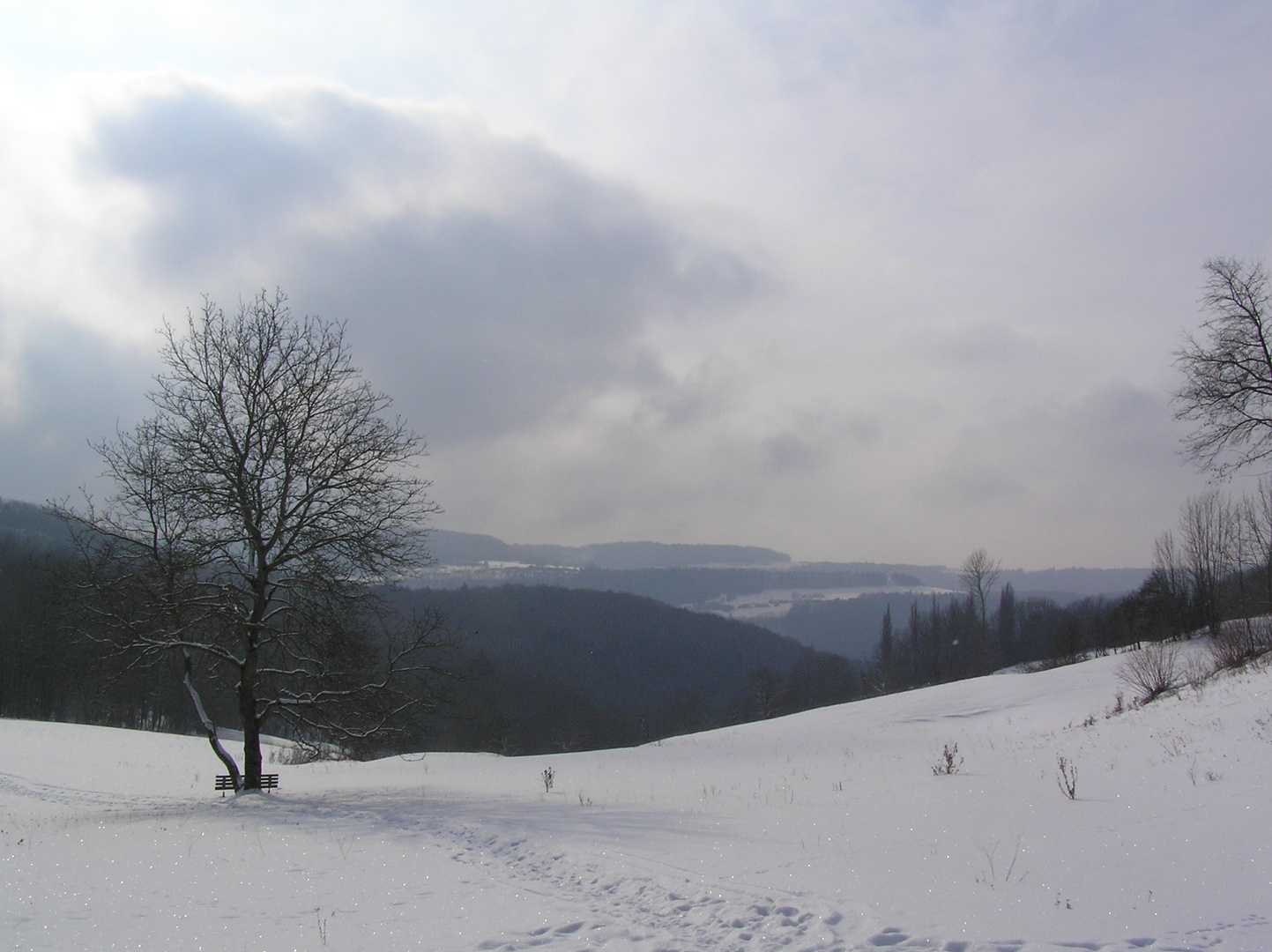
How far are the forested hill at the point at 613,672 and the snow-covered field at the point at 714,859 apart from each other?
5474 cm

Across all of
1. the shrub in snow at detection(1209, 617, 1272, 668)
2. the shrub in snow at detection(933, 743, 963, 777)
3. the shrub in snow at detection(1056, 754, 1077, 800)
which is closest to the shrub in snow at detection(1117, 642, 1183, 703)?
the shrub in snow at detection(1209, 617, 1272, 668)

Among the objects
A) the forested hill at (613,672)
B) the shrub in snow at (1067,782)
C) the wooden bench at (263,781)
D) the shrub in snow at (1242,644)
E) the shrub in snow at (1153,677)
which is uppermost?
the shrub in snow at (1067,782)

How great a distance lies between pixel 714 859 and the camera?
286 inches

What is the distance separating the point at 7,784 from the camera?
17875mm

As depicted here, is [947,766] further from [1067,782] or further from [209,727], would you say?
[209,727]

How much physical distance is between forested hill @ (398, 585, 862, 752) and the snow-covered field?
54737 mm

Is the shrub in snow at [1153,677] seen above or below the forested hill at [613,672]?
above

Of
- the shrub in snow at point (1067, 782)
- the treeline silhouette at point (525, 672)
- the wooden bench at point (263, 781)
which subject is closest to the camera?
the shrub in snow at point (1067, 782)

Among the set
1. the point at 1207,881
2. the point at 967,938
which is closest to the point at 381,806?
the point at 967,938

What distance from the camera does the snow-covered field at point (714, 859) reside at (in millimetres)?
5305

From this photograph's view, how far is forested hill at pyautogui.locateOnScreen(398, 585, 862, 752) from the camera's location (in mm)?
84688

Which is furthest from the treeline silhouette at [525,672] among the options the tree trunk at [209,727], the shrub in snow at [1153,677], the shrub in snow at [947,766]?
the shrub in snow at [1153,677]

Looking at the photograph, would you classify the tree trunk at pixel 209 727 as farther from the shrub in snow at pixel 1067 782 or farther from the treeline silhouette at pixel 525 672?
the shrub in snow at pixel 1067 782

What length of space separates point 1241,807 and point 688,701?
105958mm
